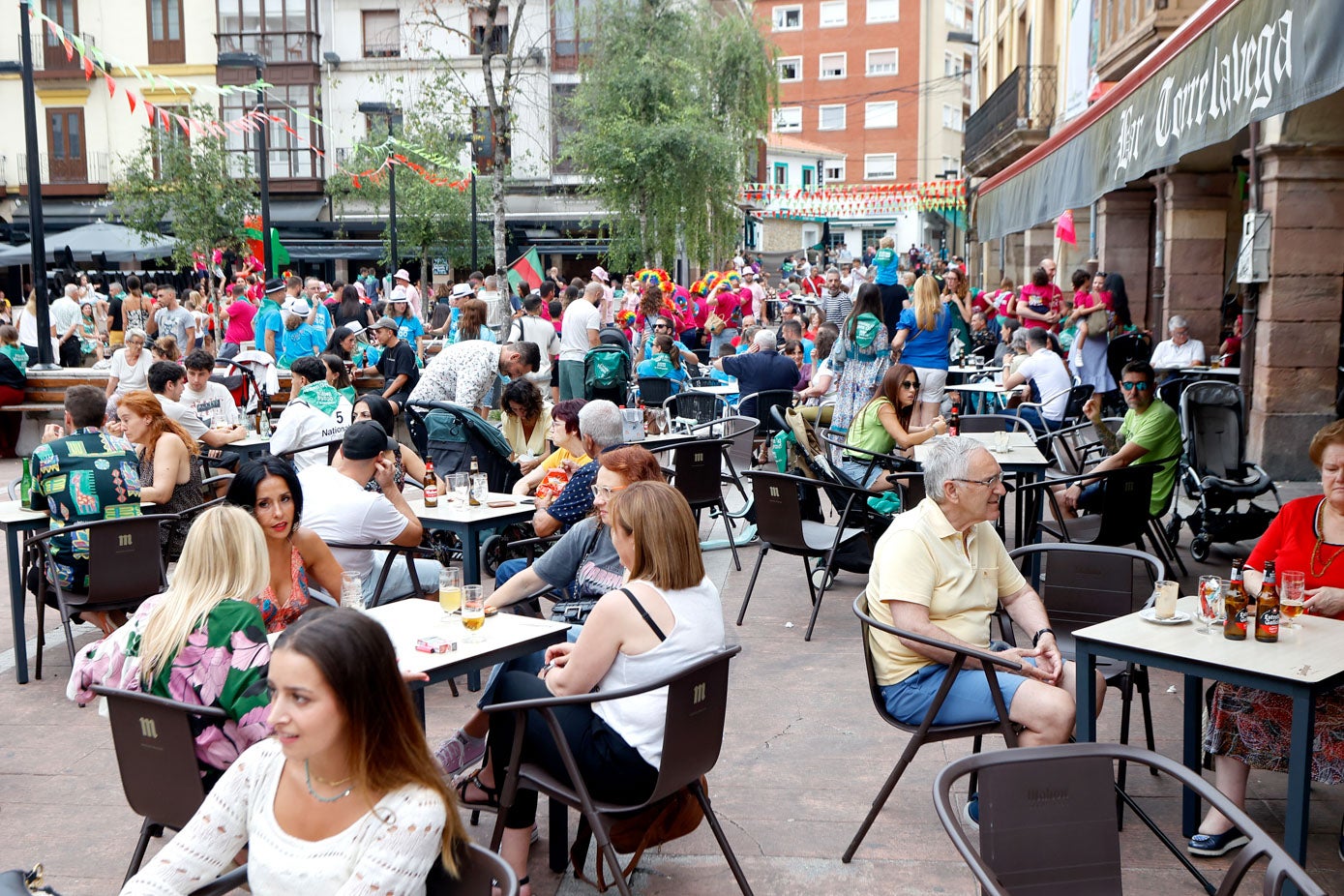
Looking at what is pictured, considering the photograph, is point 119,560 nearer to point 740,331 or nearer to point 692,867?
point 692,867

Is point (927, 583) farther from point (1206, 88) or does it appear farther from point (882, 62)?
point (882, 62)

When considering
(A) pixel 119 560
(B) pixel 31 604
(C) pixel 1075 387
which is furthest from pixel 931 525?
(C) pixel 1075 387

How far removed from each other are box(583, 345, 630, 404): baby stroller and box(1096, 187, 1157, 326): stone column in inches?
315

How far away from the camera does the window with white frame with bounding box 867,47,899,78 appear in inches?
2173

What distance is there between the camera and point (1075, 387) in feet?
34.4

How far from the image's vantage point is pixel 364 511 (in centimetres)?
515

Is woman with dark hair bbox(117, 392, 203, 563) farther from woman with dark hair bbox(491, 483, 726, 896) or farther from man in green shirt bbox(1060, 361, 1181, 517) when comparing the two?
man in green shirt bbox(1060, 361, 1181, 517)

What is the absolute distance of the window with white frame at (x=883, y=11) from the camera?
54.8 metres

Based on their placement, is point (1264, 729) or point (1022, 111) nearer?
point (1264, 729)

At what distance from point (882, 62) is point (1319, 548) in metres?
54.8

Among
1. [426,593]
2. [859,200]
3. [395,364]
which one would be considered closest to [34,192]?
[395,364]

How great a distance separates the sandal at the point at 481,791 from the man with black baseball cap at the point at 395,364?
7021 millimetres

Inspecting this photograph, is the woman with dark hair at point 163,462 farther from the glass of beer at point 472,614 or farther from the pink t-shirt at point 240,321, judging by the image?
the pink t-shirt at point 240,321

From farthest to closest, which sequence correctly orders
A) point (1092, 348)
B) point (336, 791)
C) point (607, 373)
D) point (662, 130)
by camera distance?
point (662, 130) → point (1092, 348) → point (607, 373) → point (336, 791)
